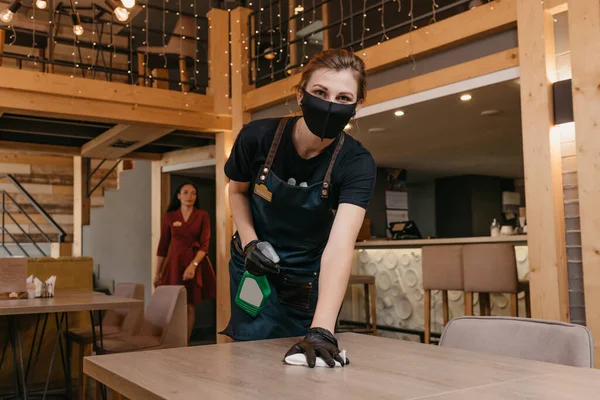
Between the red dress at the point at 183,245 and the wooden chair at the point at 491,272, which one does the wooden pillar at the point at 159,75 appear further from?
the wooden chair at the point at 491,272

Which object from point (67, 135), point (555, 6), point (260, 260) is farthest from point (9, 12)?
point (260, 260)

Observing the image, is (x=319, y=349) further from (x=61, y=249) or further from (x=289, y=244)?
(x=61, y=249)

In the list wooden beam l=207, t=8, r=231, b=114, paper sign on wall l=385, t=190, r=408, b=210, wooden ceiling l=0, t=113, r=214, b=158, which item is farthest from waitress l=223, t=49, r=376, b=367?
paper sign on wall l=385, t=190, r=408, b=210

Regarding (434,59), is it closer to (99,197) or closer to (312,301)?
(312,301)

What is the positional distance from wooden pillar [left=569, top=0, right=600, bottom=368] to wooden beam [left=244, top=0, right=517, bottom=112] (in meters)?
0.54

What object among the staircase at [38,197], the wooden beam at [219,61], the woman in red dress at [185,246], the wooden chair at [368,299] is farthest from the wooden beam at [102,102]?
the staircase at [38,197]

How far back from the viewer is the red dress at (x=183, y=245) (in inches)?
248

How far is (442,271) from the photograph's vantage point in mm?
5461

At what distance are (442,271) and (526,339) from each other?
155 inches

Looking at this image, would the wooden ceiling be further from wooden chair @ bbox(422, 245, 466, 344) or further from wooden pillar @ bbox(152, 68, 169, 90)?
wooden chair @ bbox(422, 245, 466, 344)

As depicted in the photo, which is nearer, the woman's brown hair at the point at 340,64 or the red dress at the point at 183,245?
the woman's brown hair at the point at 340,64

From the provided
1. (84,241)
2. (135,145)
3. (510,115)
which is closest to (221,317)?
(135,145)

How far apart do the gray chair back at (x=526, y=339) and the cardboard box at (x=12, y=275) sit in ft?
9.38

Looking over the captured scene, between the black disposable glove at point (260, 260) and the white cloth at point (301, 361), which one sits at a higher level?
the black disposable glove at point (260, 260)
